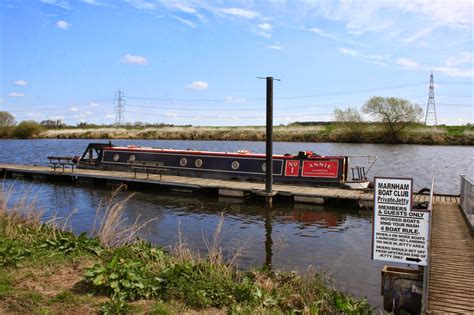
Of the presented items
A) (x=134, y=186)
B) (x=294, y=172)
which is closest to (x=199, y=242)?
(x=294, y=172)

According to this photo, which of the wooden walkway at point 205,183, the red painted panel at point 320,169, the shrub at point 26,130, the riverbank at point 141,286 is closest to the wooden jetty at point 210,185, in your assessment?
the wooden walkway at point 205,183

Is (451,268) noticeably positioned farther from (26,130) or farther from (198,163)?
(26,130)

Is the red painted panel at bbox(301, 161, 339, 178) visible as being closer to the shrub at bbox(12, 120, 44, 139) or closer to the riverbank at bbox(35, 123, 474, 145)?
the riverbank at bbox(35, 123, 474, 145)

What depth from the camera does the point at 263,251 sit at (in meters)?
12.4

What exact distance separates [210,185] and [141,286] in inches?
607

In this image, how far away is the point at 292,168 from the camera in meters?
21.9

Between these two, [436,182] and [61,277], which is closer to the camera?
[61,277]

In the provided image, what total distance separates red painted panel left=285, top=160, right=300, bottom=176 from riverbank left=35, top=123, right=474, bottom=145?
41.4m

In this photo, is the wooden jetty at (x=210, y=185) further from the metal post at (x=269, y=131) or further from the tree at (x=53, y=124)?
the tree at (x=53, y=124)

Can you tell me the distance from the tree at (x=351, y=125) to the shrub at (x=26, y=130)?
59839 mm

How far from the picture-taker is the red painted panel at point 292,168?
859 inches

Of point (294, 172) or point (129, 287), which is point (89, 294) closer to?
point (129, 287)

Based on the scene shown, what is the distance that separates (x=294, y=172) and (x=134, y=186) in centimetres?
923

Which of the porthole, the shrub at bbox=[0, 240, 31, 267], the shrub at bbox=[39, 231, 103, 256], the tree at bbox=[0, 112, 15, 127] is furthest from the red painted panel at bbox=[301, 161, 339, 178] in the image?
the tree at bbox=[0, 112, 15, 127]
